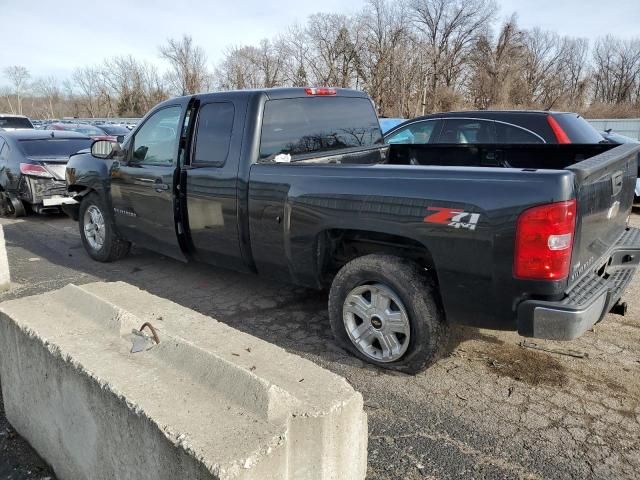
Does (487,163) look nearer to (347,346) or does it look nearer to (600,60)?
(347,346)

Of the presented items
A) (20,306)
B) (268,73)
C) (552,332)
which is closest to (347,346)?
(552,332)

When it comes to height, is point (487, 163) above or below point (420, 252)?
above

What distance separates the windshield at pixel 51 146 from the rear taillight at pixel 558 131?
26.5 ft

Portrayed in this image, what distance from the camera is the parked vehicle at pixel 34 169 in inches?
345

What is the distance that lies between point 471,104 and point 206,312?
1742 inches

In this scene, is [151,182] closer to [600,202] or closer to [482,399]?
[482,399]

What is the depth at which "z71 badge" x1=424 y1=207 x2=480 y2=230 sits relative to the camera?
287 centimetres

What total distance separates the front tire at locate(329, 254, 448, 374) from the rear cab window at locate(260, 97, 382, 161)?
51.6 inches

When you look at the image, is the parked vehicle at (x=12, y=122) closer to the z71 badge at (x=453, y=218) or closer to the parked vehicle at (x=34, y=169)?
the parked vehicle at (x=34, y=169)

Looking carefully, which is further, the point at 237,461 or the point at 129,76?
the point at 129,76

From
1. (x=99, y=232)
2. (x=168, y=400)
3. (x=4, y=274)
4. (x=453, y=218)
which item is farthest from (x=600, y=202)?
(x=4, y=274)

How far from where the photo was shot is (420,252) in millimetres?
3377

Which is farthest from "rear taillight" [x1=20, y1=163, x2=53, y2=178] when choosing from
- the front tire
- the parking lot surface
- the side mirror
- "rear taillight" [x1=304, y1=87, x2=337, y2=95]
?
the front tire

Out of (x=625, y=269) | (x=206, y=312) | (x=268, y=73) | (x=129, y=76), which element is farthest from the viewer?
(x=129, y=76)
